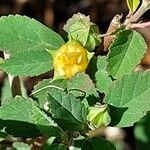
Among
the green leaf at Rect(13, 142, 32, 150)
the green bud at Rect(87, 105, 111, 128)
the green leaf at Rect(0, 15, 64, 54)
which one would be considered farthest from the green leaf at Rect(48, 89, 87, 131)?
the green leaf at Rect(13, 142, 32, 150)

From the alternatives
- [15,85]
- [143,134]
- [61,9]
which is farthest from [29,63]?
[61,9]

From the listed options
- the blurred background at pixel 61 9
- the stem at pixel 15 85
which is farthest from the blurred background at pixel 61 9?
the stem at pixel 15 85

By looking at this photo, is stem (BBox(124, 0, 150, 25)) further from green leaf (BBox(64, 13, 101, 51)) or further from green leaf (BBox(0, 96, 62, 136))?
green leaf (BBox(0, 96, 62, 136))

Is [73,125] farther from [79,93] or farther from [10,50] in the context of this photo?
[10,50]

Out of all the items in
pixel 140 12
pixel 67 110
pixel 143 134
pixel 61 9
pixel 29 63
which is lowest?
pixel 143 134

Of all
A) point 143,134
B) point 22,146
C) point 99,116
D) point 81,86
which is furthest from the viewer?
point 143,134

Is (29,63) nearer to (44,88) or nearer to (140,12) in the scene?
(44,88)
